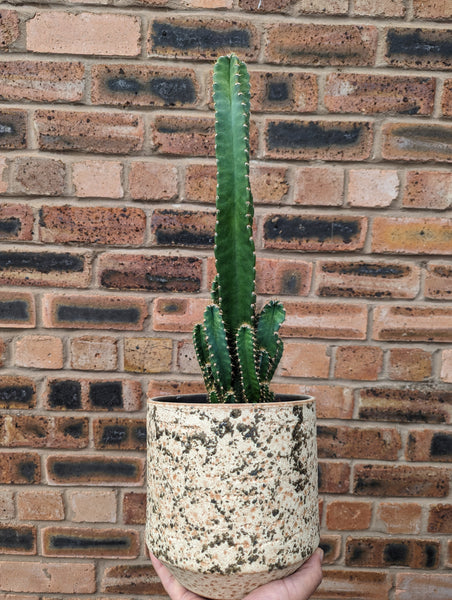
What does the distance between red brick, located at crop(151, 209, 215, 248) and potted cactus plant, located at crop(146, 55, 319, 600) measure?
0.36 m

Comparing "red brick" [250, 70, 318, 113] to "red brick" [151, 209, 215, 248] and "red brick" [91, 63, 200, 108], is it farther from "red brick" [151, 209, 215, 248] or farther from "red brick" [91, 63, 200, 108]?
"red brick" [151, 209, 215, 248]

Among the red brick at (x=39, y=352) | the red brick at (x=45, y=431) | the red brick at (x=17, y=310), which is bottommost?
the red brick at (x=45, y=431)

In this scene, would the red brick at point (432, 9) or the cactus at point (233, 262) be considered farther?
the red brick at point (432, 9)

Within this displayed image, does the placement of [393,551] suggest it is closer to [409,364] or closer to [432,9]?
[409,364]

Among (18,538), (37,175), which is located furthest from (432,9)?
(18,538)

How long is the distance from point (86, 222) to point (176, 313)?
0.28m

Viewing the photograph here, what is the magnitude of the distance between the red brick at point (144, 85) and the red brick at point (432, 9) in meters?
0.49

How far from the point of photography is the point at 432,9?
1.02 m

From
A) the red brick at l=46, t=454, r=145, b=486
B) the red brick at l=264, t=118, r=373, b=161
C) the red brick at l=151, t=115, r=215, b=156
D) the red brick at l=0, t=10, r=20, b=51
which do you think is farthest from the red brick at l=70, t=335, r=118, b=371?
the red brick at l=0, t=10, r=20, b=51

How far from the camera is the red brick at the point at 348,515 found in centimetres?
109

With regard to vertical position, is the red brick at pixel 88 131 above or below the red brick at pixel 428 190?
above

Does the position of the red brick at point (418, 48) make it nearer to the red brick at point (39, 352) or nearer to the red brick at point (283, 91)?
the red brick at point (283, 91)

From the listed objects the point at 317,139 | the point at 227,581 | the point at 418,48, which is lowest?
the point at 227,581

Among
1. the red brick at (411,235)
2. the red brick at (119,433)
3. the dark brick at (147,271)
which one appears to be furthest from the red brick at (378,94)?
the red brick at (119,433)
